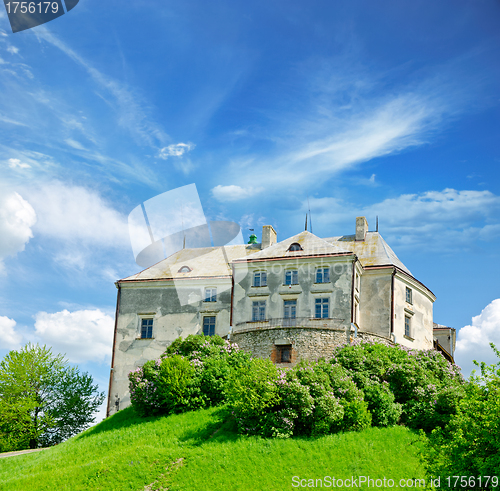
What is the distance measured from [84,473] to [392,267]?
23510 millimetres

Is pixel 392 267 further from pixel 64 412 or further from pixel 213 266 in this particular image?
pixel 64 412

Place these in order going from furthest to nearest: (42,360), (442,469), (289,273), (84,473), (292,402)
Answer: (42,360), (289,273), (292,402), (84,473), (442,469)

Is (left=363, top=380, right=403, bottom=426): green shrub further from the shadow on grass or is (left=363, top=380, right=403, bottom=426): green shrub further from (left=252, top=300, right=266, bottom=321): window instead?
the shadow on grass

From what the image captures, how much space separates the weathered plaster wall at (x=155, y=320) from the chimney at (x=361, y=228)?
1082 centimetres

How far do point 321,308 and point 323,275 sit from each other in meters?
2.17

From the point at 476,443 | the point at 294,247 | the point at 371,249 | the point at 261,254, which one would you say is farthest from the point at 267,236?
the point at 476,443

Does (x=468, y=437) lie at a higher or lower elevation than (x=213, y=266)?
lower

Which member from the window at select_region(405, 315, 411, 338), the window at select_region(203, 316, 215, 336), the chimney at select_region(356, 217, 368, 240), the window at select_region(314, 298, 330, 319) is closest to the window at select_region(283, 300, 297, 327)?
the window at select_region(314, 298, 330, 319)

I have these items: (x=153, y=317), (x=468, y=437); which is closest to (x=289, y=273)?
(x=153, y=317)

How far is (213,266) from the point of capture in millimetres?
45250

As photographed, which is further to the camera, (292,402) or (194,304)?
(194,304)

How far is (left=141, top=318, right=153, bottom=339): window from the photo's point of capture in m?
43.2

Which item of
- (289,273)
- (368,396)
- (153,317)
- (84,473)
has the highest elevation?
(289,273)

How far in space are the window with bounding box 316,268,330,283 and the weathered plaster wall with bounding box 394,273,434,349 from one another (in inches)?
203
